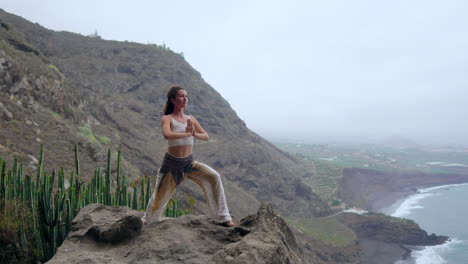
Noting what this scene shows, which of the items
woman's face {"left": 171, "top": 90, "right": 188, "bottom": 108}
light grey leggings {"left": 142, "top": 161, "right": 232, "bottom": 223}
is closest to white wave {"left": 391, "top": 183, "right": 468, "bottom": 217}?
light grey leggings {"left": 142, "top": 161, "right": 232, "bottom": 223}

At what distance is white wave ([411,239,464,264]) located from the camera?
120 ft

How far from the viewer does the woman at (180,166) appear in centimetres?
479

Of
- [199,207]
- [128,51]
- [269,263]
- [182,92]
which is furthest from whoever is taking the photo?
[128,51]

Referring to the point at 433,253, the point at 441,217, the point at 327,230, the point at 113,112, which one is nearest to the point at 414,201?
the point at 441,217

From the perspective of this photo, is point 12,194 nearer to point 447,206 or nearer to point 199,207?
point 199,207

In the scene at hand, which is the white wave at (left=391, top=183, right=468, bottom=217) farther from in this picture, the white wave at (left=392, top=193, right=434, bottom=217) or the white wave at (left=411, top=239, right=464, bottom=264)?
the white wave at (left=411, top=239, right=464, bottom=264)

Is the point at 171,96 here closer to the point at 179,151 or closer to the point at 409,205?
the point at 179,151

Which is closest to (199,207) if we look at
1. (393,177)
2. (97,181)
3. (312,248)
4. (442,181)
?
(312,248)

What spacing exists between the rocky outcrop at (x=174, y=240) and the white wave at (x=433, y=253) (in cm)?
3906

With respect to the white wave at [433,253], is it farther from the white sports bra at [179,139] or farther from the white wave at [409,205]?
the white sports bra at [179,139]

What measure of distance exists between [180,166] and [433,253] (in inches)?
1715

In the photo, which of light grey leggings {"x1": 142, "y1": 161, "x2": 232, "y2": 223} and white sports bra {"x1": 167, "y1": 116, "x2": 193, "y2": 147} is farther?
light grey leggings {"x1": 142, "y1": 161, "x2": 232, "y2": 223}

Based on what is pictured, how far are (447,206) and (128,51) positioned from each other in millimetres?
62407

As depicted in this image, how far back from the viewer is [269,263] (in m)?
3.85
